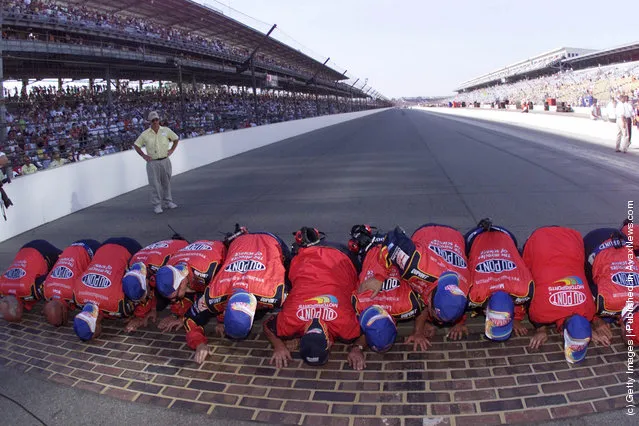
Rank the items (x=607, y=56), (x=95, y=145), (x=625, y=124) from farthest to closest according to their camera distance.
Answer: (x=607, y=56), (x=625, y=124), (x=95, y=145)

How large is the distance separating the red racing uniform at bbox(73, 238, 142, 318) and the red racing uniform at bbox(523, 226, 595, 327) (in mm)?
3463

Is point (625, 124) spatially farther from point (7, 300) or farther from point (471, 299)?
point (7, 300)

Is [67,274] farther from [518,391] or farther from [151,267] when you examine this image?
[518,391]

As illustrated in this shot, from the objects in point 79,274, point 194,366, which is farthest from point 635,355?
point 79,274

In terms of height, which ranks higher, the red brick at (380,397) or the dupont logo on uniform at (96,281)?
the dupont logo on uniform at (96,281)

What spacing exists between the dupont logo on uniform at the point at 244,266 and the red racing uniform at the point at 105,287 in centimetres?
109

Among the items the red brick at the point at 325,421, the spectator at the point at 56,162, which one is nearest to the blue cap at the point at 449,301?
the red brick at the point at 325,421

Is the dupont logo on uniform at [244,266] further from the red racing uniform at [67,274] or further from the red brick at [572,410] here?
the red brick at [572,410]

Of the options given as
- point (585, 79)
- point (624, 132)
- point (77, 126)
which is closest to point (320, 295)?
point (77, 126)

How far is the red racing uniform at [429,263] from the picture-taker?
3.54m

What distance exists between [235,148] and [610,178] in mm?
14131

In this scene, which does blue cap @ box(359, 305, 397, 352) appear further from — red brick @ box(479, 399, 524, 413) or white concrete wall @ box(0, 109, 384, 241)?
white concrete wall @ box(0, 109, 384, 241)

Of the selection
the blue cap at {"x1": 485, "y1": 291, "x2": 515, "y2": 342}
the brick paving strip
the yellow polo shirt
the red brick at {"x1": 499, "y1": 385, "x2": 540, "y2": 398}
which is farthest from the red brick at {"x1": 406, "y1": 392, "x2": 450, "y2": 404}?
the yellow polo shirt

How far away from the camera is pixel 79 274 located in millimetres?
4566
